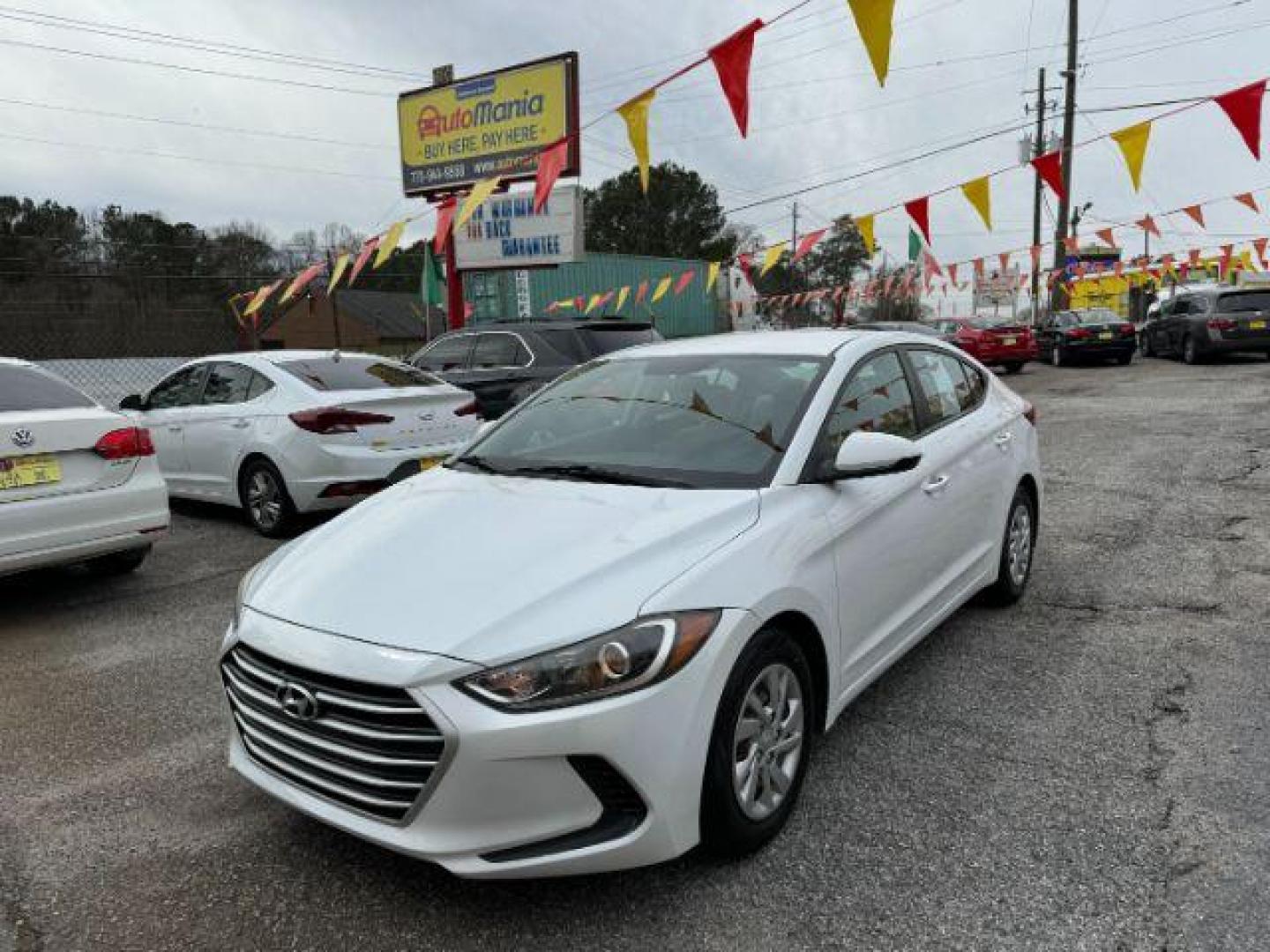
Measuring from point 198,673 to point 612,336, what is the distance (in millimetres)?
6292

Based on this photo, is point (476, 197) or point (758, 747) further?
point (476, 197)

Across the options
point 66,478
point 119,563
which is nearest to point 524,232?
point 119,563

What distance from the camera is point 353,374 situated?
283 inches

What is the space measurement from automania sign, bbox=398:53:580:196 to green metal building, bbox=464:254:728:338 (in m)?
1.90

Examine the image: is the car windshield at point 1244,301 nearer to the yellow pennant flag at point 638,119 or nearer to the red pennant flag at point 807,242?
the red pennant flag at point 807,242

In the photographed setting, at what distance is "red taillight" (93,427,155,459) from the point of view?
17.3 feet

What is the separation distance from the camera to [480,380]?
977 cm

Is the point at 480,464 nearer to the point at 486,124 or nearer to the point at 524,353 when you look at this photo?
the point at 524,353

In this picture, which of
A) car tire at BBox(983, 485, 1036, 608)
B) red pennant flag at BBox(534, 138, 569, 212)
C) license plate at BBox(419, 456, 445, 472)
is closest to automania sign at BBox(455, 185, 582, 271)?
red pennant flag at BBox(534, 138, 569, 212)

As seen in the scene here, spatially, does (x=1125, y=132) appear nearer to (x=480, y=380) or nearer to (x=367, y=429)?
(x=480, y=380)

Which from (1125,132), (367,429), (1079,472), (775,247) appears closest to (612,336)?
(367,429)

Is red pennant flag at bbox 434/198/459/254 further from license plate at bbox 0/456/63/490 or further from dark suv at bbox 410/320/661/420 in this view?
license plate at bbox 0/456/63/490

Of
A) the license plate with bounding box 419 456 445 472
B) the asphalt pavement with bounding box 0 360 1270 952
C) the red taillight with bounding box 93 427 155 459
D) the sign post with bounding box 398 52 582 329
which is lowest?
the asphalt pavement with bounding box 0 360 1270 952

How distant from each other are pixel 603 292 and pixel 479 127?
13.1 m
